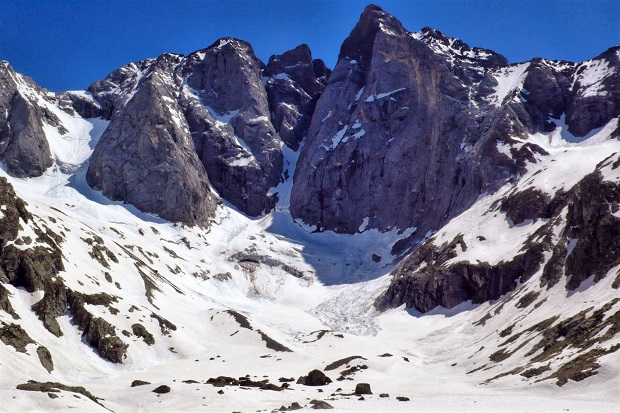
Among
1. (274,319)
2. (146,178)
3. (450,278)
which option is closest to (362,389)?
(450,278)

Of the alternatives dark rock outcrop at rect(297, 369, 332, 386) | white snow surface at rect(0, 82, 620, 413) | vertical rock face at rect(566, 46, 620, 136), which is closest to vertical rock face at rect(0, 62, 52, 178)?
white snow surface at rect(0, 82, 620, 413)

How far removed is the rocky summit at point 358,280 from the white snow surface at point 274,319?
1.42 feet

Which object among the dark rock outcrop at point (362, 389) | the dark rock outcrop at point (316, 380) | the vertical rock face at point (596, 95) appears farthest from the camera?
the vertical rock face at point (596, 95)

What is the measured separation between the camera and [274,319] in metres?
120

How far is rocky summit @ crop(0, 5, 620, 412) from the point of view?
52072mm

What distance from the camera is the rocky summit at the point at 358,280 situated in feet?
171

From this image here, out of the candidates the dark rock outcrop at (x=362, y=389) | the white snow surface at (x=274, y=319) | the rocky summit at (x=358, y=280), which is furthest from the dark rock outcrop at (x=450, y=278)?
the dark rock outcrop at (x=362, y=389)

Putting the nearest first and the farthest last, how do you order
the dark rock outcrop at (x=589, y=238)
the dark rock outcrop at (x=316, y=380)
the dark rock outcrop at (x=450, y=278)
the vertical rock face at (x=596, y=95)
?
the dark rock outcrop at (x=316, y=380), the dark rock outcrop at (x=589, y=238), the dark rock outcrop at (x=450, y=278), the vertical rock face at (x=596, y=95)

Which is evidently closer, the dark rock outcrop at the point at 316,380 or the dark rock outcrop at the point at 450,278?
the dark rock outcrop at the point at 316,380

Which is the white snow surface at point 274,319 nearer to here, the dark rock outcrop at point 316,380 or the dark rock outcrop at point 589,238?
the dark rock outcrop at point 316,380

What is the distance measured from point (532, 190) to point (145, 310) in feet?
282

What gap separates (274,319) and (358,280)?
49.9 m

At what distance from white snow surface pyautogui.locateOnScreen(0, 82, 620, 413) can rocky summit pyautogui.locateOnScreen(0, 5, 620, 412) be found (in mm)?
433

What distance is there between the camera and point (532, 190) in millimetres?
126812
